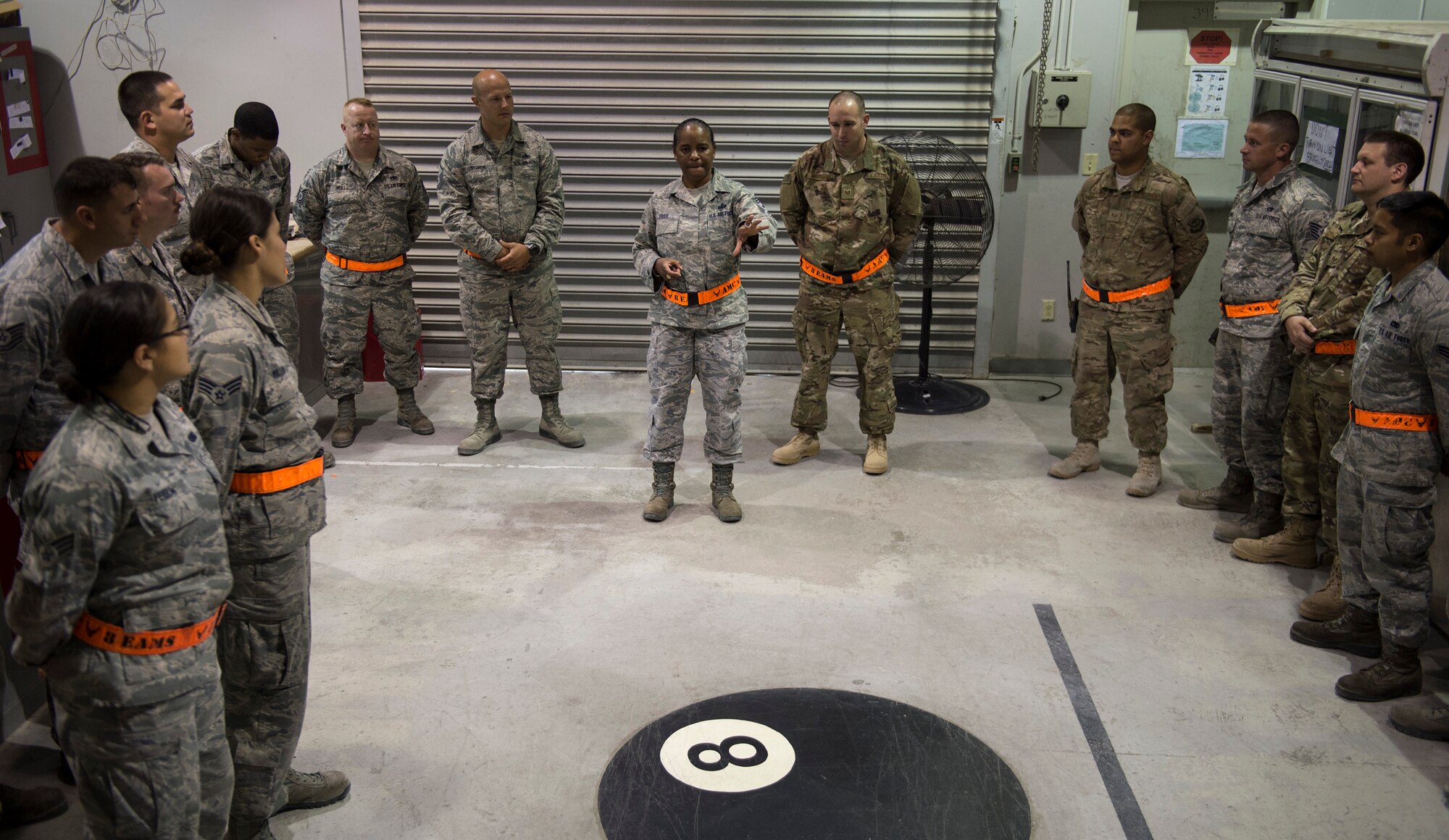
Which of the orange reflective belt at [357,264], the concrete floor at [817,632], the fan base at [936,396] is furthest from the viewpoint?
the fan base at [936,396]

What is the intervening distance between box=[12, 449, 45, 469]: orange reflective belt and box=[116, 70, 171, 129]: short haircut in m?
2.15

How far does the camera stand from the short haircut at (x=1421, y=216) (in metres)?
3.57

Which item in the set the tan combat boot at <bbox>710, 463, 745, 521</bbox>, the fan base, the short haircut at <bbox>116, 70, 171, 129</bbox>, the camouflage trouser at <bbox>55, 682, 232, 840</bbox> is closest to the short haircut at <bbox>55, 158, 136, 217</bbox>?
the camouflage trouser at <bbox>55, 682, 232, 840</bbox>

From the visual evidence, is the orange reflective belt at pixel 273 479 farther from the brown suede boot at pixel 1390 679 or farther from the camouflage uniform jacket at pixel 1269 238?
the camouflage uniform jacket at pixel 1269 238

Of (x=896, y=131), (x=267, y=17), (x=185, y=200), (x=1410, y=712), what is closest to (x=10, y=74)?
(x=267, y=17)

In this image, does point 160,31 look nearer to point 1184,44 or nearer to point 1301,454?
point 1184,44

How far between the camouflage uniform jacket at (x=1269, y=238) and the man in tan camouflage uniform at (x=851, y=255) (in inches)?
58.7

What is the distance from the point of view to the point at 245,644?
275cm

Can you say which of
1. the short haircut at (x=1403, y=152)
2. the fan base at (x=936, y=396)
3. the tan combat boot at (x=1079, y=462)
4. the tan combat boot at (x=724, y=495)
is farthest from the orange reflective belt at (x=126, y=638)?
the fan base at (x=936, y=396)

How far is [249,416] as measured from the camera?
8.80 feet

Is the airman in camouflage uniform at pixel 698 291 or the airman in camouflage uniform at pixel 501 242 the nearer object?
Answer: the airman in camouflage uniform at pixel 698 291

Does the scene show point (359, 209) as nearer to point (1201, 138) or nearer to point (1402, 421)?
point (1402, 421)

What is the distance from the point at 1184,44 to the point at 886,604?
15.1 ft

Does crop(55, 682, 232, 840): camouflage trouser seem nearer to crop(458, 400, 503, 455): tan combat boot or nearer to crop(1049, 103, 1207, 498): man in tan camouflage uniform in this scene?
crop(458, 400, 503, 455): tan combat boot
